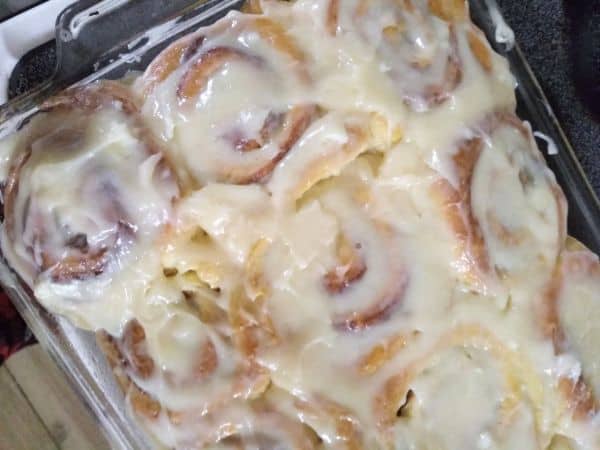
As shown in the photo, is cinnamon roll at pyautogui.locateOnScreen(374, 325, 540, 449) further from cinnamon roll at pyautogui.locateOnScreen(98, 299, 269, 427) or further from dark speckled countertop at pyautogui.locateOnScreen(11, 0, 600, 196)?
dark speckled countertop at pyautogui.locateOnScreen(11, 0, 600, 196)

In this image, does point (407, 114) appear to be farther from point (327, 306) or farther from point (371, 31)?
point (327, 306)

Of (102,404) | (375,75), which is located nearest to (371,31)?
(375,75)

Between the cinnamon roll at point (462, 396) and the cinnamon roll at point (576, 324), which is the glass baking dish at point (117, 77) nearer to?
the cinnamon roll at point (576, 324)

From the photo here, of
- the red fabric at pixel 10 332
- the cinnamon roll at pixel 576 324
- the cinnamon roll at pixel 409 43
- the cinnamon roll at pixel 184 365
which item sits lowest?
the cinnamon roll at pixel 576 324

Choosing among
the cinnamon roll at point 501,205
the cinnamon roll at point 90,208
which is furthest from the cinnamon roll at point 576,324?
the cinnamon roll at point 90,208

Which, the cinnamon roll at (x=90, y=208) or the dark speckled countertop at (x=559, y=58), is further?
the dark speckled countertop at (x=559, y=58)

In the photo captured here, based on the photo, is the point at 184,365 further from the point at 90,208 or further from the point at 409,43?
the point at 409,43

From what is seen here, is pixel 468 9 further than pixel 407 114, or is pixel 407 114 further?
pixel 468 9
